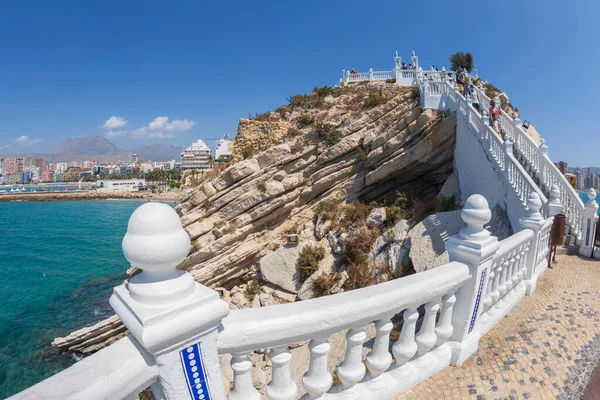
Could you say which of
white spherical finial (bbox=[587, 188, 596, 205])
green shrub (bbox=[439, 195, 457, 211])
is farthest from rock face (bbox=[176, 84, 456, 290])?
white spherical finial (bbox=[587, 188, 596, 205])

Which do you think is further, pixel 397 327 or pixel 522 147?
pixel 522 147

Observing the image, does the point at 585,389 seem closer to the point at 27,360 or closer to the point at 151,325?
the point at 151,325

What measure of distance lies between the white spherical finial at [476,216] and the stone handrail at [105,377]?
239 cm

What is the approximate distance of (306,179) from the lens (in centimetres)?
1241

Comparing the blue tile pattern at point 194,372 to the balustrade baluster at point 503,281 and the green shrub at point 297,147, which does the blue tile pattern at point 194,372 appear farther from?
the green shrub at point 297,147

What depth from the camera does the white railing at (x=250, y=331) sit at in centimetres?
112

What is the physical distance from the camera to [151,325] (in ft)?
3.65

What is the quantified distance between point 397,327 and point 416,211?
567 centimetres

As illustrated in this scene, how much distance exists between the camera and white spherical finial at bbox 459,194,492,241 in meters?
2.39

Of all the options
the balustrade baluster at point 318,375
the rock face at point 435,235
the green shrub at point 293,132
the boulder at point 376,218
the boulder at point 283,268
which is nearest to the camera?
the balustrade baluster at point 318,375

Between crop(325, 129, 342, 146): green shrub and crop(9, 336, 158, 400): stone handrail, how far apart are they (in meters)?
11.7

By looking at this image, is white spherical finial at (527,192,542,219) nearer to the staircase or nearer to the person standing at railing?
the staircase

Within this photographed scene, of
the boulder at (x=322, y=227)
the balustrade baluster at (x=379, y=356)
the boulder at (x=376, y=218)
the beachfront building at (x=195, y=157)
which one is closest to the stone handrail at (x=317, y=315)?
the balustrade baluster at (x=379, y=356)

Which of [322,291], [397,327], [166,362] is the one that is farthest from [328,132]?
[166,362]
